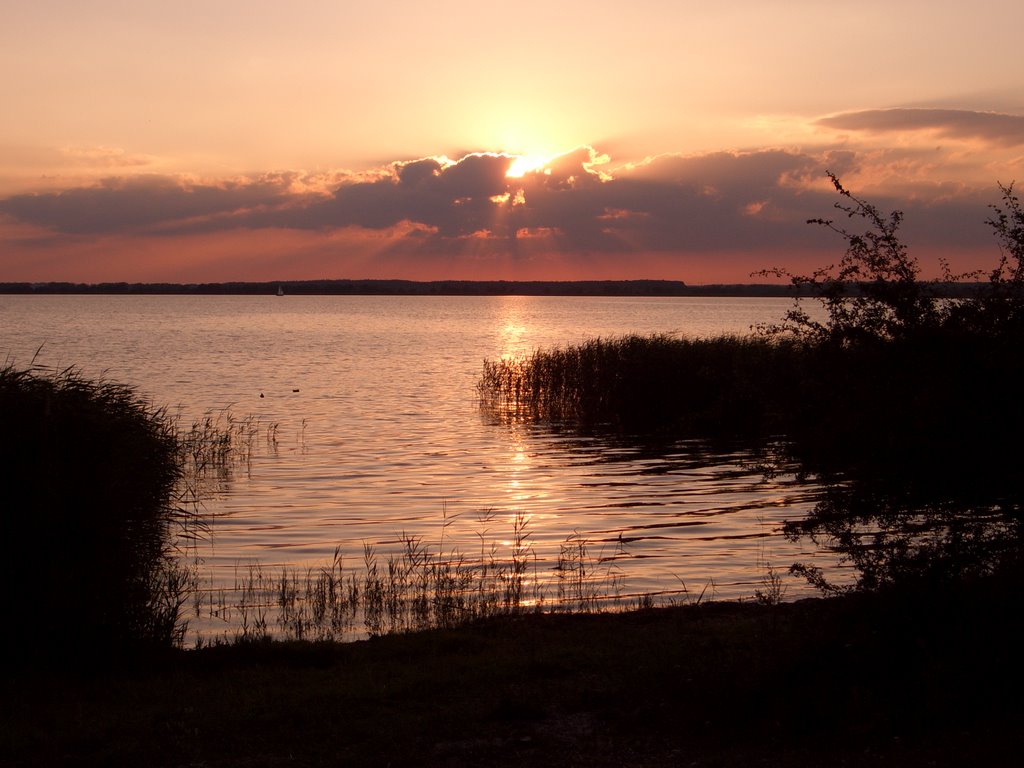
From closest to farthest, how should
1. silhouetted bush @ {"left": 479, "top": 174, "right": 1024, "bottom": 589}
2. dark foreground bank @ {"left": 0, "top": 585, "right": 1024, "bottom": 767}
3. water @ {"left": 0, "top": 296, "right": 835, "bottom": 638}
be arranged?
dark foreground bank @ {"left": 0, "top": 585, "right": 1024, "bottom": 767} < silhouetted bush @ {"left": 479, "top": 174, "right": 1024, "bottom": 589} < water @ {"left": 0, "top": 296, "right": 835, "bottom": 638}

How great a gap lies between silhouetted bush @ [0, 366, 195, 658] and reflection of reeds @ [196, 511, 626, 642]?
1.71m

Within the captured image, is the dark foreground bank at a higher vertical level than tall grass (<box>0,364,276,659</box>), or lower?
lower

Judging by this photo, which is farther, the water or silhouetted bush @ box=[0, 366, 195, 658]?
the water

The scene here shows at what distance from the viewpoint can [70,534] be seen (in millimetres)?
10148

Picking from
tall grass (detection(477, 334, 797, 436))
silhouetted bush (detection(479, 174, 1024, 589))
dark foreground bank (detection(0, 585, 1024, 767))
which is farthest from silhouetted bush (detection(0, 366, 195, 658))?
tall grass (detection(477, 334, 797, 436))

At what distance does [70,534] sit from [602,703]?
5623 millimetres

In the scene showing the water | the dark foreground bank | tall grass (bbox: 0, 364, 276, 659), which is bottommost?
the water

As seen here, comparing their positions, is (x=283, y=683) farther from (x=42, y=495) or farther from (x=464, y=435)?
(x=464, y=435)

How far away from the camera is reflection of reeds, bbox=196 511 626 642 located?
43.1 feet

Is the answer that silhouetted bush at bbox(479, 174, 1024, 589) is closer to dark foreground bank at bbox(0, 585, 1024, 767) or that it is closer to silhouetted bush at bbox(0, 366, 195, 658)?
dark foreground bank at bbox(0, 585, 1024, 767)

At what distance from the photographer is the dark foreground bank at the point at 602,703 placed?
762 centimetres

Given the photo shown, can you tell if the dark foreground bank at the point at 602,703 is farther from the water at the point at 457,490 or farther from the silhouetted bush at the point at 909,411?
the water at the point at 457,490

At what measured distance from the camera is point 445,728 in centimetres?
826

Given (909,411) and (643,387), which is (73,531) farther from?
(643,387)
